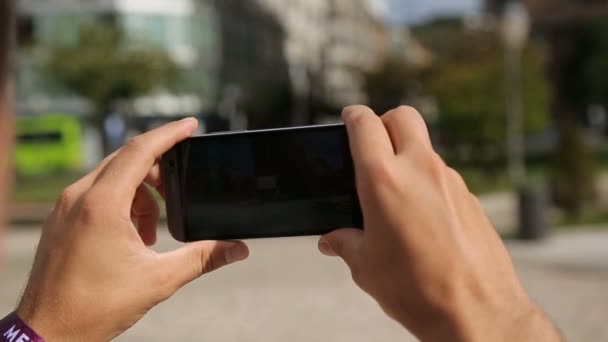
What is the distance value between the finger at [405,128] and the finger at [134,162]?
0.32 m

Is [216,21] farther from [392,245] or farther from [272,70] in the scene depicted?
[392,245]

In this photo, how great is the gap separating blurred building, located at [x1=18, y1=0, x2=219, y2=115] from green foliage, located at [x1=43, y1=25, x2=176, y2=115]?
5.26 m

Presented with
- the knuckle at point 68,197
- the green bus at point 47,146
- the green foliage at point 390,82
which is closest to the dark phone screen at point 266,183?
the knuckle at point 68,197

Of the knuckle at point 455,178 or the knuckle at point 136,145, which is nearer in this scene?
the knuckle at point 455,178

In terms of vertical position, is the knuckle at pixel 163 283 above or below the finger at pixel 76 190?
below

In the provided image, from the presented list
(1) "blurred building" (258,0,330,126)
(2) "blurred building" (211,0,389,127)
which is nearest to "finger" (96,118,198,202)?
(2) "blurred building" (211,0,389,127)

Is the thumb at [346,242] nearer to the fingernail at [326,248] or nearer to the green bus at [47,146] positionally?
the fingernail at [326,248]

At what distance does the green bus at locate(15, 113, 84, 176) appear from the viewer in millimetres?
41562

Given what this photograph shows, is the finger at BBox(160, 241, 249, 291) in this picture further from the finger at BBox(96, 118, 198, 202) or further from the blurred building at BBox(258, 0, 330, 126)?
the blurred building at BBox(258, 0, 330, 126)

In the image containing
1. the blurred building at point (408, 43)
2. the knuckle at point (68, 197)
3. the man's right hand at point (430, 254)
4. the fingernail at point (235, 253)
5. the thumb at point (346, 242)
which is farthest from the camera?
the blurred building at point (408, 43)

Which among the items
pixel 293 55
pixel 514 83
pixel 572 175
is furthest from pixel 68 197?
pixel 293 55

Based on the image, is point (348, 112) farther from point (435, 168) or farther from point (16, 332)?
point (16, 332)

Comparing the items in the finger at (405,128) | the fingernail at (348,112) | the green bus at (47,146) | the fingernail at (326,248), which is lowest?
the green bus at (47,146)

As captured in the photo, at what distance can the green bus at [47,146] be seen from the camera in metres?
41.6
